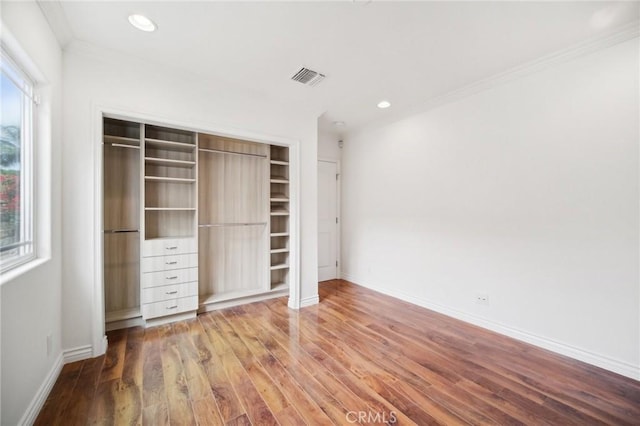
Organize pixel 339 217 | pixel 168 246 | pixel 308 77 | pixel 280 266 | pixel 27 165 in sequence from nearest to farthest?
1. pixel 27 165
2. pixel 308 77
3. pixel 168 246
4. pixel 280 266
5. pixel 339 217

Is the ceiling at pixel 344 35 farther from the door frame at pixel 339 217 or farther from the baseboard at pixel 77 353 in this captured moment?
the baseboard at pixel 77 353

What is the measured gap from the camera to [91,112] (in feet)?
7.63

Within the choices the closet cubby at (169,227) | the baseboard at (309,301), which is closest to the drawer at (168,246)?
the closet cubby at (169,227)

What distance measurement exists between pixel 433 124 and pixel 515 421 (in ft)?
9.84

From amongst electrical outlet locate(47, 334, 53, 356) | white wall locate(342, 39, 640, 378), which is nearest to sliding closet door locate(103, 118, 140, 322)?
electrical outlet locate(47, 334, 53, 356)

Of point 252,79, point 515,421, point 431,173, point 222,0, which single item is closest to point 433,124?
point 431,173

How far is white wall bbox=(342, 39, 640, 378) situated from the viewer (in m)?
2.14

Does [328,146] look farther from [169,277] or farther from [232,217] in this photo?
[169,277]

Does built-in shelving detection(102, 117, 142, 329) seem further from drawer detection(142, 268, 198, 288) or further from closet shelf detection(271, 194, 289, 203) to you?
closet shelf detection(271, 194, 289, 203)

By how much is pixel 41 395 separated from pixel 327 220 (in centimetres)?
380

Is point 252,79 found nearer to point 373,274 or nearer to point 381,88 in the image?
point 381,88

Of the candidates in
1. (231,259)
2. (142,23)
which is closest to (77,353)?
(231,259)

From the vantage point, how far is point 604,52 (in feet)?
7.23

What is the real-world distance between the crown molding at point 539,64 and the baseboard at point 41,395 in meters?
4.38
